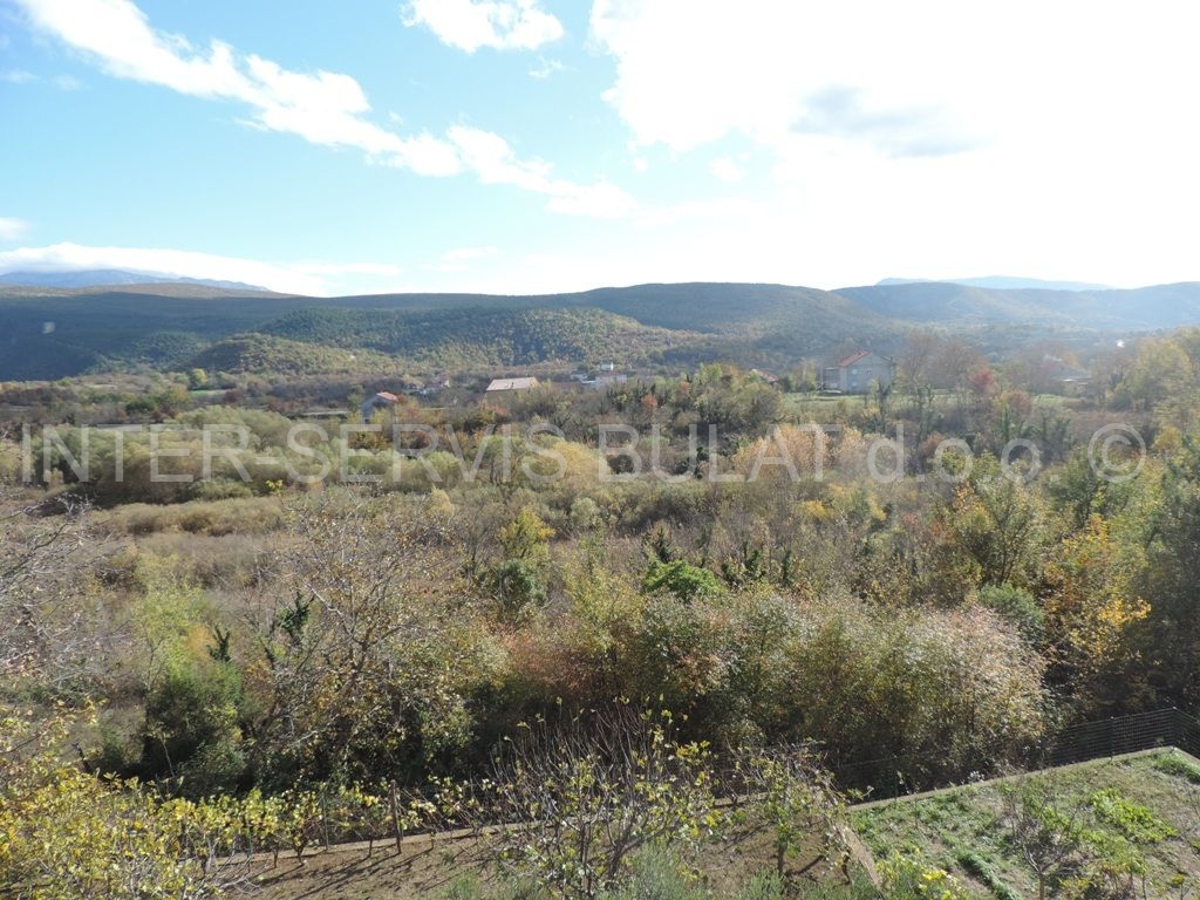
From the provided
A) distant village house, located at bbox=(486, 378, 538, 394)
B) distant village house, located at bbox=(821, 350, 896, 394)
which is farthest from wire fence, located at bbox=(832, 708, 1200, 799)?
distant village house, located at bbox=(821, 350, 896, 394)

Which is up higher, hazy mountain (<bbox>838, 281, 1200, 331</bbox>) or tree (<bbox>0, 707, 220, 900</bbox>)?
hazy mountain (<bbox>838, 281, 1200, 331</bbox>)

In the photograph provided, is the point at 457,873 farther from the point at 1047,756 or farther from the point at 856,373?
the point at 856,373

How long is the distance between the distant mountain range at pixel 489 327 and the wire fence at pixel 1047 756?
50.2m

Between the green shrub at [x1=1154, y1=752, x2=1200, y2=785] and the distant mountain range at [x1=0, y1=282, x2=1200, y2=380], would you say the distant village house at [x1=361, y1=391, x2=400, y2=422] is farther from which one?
the green shrub at [x1=1154, y1=752, x2=1200, y2=785]

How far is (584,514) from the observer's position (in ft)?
83.7

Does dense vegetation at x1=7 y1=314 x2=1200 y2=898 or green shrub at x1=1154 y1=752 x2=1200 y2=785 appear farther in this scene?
green shrub at x1=1154 y1=752 x2=1200 y2=785

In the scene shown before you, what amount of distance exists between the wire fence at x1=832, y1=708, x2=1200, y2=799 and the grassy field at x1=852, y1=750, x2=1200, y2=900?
1.86 feet

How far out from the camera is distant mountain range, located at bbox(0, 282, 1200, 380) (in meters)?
63.2

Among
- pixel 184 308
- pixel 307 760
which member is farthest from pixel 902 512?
pixel 184 308

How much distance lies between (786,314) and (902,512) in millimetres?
68385

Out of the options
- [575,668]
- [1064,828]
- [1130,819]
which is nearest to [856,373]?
[575,668]

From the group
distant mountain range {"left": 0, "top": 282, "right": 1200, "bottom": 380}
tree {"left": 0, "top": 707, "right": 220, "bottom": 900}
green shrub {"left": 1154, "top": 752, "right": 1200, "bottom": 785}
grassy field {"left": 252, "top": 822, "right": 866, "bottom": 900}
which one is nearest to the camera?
tree {"left": 0, "top": 707, "right": 220, "bottom": 900}

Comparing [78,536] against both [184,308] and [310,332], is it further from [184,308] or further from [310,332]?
[184,308]

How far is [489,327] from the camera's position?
3071 inches
